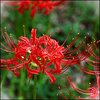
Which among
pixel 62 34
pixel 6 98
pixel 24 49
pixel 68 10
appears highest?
pixel 68 10

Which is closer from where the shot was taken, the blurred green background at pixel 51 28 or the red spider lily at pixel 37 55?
the red spider lily at pixel 37 55

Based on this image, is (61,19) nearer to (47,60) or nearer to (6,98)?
(6,98)

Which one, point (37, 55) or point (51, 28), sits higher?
point (51, 28)

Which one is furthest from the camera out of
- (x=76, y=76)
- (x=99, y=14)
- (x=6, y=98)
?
(x=99, y=14)

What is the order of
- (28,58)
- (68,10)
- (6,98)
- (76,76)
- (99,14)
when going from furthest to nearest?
1. (68,10)
2. (99,14)
3. (76,76)
4. (6,98)
5. (28,58)

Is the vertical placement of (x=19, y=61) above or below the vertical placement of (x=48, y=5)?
below

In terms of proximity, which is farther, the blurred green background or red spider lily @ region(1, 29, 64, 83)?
the blurred green background

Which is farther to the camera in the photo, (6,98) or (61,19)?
(61,19)

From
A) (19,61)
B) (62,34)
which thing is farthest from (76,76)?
A: (19,61)
